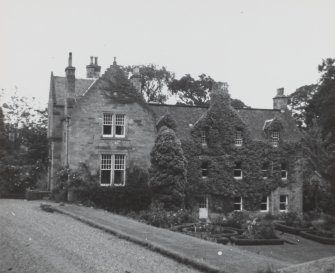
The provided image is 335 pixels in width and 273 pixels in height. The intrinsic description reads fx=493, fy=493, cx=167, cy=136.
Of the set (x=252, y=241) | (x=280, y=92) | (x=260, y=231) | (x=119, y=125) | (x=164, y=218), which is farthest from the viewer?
(x=280, y=92)

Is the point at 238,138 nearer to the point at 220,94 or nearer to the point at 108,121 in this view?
the point at 220,94

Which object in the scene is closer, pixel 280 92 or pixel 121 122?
pixel 121 122

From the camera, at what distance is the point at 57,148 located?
133 ft

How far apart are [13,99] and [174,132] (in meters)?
24.4

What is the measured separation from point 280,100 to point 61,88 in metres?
21.1

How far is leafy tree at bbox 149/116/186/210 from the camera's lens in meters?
36.5

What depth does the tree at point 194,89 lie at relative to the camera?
72.9 meters

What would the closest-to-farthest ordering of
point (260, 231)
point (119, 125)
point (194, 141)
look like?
point (260, 231) < point (119, 125) < point (194, 141)

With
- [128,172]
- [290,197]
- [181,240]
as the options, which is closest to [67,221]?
[181,240]

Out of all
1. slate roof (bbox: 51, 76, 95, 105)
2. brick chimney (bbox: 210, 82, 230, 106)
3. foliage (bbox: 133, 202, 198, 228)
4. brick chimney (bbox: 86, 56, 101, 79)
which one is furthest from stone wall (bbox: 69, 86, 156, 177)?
brick chimney (bbox: 86, 56, 101, 79)

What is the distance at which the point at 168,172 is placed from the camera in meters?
36.6

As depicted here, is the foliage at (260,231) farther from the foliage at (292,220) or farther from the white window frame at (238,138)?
the white window frame at (238,138)

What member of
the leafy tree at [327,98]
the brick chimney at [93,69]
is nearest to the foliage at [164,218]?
the brick chimney at [93,69]

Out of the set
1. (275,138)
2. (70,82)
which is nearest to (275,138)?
(275,138)
